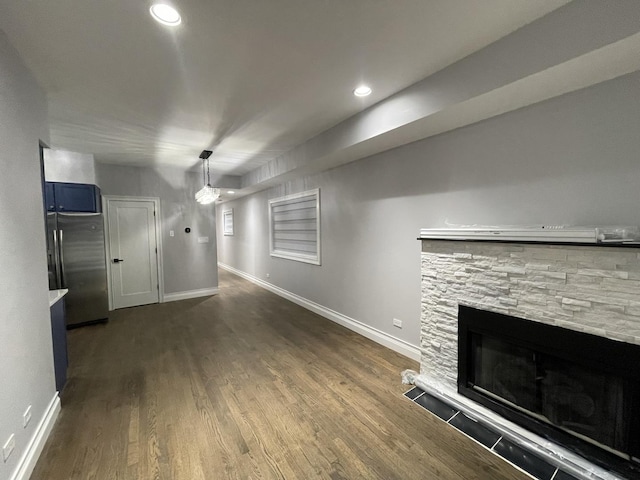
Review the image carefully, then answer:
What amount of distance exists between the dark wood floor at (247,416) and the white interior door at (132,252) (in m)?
1.64

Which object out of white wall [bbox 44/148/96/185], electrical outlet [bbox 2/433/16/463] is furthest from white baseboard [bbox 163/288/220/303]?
electrical outlet [bbox 2/433/16/463]

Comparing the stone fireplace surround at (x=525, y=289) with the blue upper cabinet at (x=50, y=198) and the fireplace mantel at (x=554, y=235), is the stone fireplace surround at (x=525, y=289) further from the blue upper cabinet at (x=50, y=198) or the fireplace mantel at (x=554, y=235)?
the blue upper cabinet at (x=50, y=198)

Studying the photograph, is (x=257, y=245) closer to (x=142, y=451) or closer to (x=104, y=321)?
(x=104, y=321)

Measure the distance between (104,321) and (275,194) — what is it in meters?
3.89

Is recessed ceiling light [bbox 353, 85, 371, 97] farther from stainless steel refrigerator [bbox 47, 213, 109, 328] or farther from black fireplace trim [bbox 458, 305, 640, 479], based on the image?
stainless steel refrigerator [bbox 47, 213, 109, 328]

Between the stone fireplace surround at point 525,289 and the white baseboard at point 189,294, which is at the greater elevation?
the stone fireplace surround at point 525,289

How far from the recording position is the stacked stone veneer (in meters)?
1.59

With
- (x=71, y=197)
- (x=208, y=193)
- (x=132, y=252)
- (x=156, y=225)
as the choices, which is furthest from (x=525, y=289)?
(x=132, y=252)

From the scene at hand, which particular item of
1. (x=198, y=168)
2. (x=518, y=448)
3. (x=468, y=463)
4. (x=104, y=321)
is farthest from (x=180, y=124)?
(x=518, y=448)

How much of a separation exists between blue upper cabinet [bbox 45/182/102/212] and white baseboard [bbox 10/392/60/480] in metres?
3.14

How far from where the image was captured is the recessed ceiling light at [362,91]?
247 cm

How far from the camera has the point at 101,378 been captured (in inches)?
112

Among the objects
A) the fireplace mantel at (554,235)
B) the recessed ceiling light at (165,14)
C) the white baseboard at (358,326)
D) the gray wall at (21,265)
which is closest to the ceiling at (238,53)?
the recessed ceiling light at (165,14)

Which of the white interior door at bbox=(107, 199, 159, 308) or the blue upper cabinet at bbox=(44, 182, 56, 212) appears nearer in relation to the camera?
the blue upper cabinet at bbox=(44, 182, 56, 212)
